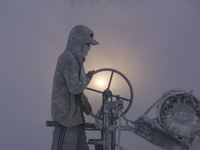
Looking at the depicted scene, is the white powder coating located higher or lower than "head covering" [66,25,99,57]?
lower

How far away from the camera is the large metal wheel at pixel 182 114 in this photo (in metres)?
1.19

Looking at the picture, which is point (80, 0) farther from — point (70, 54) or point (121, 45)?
point (70, 54)

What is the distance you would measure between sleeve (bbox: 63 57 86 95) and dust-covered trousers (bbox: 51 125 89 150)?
0.78ft

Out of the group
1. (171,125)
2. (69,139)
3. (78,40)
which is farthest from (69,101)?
(171,125)

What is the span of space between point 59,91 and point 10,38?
1921 millimetres

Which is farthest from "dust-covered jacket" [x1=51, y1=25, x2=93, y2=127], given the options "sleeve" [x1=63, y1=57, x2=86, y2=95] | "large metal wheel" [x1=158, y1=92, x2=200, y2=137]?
"large metal wheel" [x1=158, y1=92, x2=200, y2=137]

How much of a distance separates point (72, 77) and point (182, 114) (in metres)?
0.65

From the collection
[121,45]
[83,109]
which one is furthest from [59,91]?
[121,45]

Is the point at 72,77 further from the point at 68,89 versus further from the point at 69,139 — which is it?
the point at 69,139

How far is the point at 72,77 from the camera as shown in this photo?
1253 millimetres

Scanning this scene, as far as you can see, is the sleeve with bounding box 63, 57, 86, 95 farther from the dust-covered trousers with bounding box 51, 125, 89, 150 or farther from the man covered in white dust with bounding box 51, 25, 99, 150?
the dust-covered trousers with bounding box 51, 125, 89, 150

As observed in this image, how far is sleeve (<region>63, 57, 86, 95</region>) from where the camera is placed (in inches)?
49.3

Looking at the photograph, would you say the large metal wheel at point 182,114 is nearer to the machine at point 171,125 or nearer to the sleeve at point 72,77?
the machine at point 171,125

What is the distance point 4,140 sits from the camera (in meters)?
2.66
